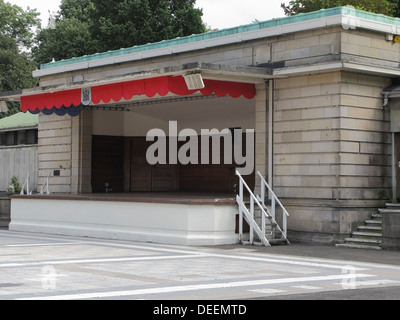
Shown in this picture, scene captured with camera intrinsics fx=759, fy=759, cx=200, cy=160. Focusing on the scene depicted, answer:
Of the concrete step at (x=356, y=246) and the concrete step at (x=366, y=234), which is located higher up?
the concrete step at (x=366, y=234)

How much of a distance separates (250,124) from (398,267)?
11.5m

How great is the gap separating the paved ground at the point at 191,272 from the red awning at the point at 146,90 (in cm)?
422

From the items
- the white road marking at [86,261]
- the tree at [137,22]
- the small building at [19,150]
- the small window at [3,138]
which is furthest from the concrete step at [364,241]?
the tree at [137,22]

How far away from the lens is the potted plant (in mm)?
32969

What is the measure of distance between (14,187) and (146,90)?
14281 mm

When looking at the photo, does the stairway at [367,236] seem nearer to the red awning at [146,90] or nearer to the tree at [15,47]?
the red awning at [146,90]

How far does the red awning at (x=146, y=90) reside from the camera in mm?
20406

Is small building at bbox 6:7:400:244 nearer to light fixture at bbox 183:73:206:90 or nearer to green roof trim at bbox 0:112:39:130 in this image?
light fixture at bbox 183:73:206:90

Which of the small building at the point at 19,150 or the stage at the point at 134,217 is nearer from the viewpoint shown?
the stage at the point at 134,217

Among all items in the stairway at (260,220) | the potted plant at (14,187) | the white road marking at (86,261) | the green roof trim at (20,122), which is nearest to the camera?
the white road marking at (86,261)

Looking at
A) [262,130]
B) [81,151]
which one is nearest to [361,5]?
[81,151]

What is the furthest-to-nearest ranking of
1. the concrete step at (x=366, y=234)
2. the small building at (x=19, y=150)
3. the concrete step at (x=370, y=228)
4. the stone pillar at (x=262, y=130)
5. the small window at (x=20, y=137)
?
the small window at (x=20, y=137) → the small building at (x=19, y=150) → the stone pillar at (x=262, y=130) → the concrete step at (x=370, y=228) → the concrete step at (x=366, y=234)

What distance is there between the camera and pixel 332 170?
789 inches

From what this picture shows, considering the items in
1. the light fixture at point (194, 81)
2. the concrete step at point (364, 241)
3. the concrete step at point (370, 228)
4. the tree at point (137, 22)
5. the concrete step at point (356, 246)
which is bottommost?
the concrete step at point (356, 246)
